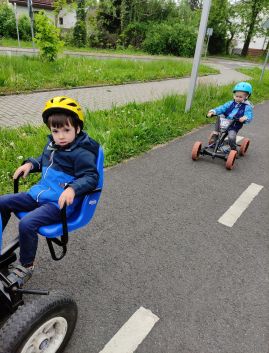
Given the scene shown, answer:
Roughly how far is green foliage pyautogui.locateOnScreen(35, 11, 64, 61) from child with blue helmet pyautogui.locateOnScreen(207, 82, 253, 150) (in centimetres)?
712

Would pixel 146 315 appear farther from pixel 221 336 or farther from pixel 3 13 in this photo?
pixel 3 13

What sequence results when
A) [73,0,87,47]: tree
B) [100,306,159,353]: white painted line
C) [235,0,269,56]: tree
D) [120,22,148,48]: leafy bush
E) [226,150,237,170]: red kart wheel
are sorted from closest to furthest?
1. [100,306,159,353]: white painted line
2. [226,150,237,170]: red kart wheel
3. [73,0,87,47]: tree
4. [120,22,148,48]: leafy bush
5. [235,0,269,56]: tree

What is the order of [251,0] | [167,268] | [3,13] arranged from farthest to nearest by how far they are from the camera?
[251,0] → [3,13] → [167,268]

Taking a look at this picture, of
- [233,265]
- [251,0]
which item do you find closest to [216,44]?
[251,0]

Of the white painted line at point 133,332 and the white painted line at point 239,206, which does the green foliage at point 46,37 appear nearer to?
the white painted line at point 239,206

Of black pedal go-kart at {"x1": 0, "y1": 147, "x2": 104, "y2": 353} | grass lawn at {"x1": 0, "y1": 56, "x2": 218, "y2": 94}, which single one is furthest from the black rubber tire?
grass lawn at {"x1": 0, "y1": 56, "x2": 218, "y2": 94}

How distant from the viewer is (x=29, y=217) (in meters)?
1.98

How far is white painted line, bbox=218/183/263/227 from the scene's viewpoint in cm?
348

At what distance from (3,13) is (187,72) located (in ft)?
70.1

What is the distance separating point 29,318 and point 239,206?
2938mm

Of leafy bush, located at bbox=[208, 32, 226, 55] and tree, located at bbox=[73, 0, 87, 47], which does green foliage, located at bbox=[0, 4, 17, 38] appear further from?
leafy bush, located at bbox=[208, 32, 226, 55]

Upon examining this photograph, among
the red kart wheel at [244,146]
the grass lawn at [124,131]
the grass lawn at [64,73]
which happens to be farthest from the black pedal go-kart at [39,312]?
the grass lawn at [64,73]

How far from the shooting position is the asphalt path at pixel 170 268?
2.12m

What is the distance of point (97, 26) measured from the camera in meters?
27.9
